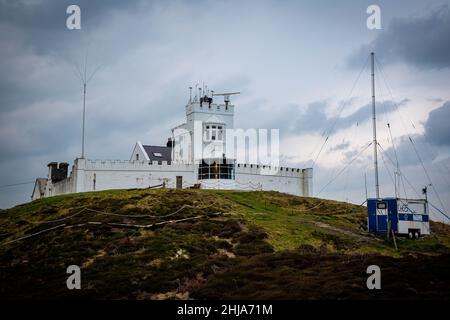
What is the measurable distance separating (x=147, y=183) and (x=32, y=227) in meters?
22.0

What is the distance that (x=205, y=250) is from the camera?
101ft

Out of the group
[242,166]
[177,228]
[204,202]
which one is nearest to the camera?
[177,228]

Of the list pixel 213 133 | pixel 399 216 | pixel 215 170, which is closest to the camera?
pixel 399 216

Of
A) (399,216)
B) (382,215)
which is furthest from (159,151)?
(399,216)

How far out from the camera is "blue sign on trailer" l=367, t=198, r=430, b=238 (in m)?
37.0

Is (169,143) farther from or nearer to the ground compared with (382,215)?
farther from the ground

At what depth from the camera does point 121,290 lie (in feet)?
77.8

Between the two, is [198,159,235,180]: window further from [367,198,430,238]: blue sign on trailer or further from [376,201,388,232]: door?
[376,201,388,232]: door

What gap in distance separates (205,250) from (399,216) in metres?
14.7

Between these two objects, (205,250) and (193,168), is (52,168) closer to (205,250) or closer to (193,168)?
(193,168)

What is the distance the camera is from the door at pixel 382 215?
3725 centimetres

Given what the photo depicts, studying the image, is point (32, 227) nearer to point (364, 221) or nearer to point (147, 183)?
point (147, 183)
